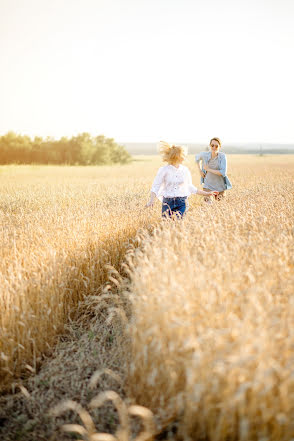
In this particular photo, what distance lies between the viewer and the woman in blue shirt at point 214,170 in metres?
7.16

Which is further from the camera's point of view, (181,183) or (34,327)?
(181,183)

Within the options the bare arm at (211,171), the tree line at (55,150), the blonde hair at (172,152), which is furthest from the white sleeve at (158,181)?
the tree line at (55,150)

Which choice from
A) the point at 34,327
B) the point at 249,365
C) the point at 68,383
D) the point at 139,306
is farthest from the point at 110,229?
the point at 249,365

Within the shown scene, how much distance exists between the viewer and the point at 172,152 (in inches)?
216

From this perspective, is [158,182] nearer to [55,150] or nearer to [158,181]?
[158,181]

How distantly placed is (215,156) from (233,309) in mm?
5378

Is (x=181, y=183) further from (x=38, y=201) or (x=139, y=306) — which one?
(x=38, y=201)

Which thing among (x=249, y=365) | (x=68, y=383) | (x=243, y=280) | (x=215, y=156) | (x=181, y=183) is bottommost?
(x=68, y=383)

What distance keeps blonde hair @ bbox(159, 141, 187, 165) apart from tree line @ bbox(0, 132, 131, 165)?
1462 inches

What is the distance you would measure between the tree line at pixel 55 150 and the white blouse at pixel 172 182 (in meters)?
37.1

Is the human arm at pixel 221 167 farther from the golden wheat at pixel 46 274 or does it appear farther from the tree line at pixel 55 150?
the tree line at pixel 55 150

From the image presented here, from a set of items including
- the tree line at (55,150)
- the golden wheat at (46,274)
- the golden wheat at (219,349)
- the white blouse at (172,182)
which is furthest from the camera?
the tree line at (55,150)

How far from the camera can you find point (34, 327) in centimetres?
345

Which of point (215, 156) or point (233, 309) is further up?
point (215, 156)
